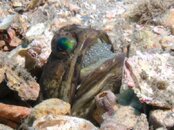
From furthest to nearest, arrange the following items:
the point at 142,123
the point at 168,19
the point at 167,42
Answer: the point at 168,19
the point at 167,42
the point at 142,123

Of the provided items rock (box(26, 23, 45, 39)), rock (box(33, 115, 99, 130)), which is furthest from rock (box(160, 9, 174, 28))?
rock (box(33, 115, 99, 130))

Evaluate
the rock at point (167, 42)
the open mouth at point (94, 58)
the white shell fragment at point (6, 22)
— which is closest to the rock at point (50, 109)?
the open mouth at point (94, 58)

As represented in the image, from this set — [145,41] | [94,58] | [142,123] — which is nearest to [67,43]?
[94,58]

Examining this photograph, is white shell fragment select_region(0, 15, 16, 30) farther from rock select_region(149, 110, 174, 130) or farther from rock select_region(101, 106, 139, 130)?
→ rock select_region(149, 110, 174, 130)

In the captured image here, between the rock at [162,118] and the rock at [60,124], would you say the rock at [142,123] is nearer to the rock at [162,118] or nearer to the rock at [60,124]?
the rock at [162,118]

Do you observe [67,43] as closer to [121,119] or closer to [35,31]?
[121,119]

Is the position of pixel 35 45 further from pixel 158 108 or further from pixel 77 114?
pixel 158 108
